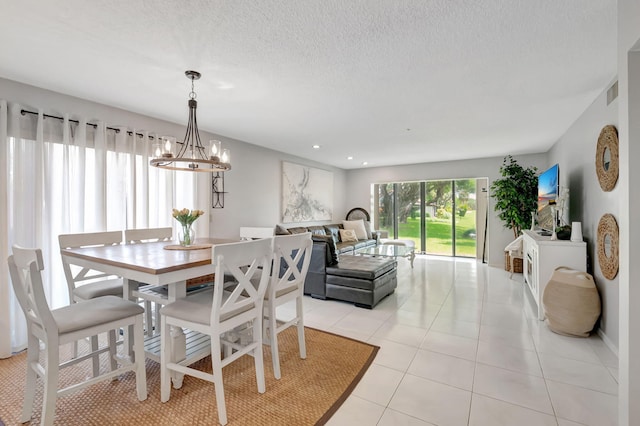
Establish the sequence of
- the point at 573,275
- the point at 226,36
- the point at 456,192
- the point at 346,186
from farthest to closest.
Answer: the point at 346,186 → the point at 456,192 → the point at 573,275 → the point at 226,36

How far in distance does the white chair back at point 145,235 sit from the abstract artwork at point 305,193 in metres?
2.65

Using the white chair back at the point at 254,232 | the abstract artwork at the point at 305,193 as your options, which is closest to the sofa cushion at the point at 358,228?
the abstract artwork at the point at 305,193

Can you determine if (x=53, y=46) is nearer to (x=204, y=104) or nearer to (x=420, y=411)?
(x=204, y=104)

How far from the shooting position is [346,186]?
8.02 m

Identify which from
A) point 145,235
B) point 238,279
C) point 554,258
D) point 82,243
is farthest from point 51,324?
point 554,258

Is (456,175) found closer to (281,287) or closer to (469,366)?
(469,366)

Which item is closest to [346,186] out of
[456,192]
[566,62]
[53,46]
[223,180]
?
[456,192]

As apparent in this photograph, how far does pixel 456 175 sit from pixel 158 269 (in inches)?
250

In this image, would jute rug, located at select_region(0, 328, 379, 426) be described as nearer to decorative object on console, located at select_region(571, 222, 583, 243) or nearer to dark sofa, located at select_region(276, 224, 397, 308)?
dark sofa, located at select_region(276, 224, 397, 308)

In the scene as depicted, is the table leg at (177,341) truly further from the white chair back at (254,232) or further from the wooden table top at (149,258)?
the white chair back at (254,232)

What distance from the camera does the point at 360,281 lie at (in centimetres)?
343

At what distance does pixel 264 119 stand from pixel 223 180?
1.28m

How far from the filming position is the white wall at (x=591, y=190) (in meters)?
2.42

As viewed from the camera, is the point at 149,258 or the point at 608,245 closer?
the point at 149,258
